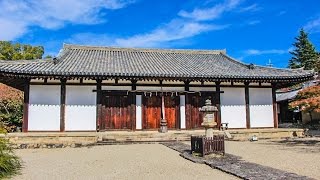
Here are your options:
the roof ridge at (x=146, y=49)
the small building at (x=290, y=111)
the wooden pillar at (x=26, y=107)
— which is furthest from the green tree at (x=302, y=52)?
the wooden pillar at (x=26, y=107)

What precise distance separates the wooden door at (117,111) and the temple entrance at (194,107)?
143 inches

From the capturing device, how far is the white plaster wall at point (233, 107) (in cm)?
2091

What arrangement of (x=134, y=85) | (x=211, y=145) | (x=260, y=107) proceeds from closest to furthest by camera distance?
1. (x=211, y=145)
2. (x=134, y=85)
3. (x=260, y=107)

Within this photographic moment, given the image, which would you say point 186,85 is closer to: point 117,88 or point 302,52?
point 117,88

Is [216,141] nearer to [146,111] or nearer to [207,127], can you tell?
[207,127]

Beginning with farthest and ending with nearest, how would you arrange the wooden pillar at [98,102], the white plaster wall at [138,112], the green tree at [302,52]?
the green tree at [302,52] → the white plaster wall at [138,112] → the wooden pillar at [98,102]

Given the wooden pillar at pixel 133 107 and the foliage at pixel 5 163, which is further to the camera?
the wooden pillar at pixel 133 107

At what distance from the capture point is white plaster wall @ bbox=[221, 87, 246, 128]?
68.6 feet

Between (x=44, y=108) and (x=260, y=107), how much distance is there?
13609 mm

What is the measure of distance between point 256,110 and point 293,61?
47.2m

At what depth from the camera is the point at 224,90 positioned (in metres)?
21.0

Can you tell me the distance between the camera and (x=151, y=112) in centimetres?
2023

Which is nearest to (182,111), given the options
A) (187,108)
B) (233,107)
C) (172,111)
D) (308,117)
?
(187,108)

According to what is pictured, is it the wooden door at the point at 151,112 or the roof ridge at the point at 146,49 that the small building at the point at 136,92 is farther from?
the roof ridge at the point at 146,49
